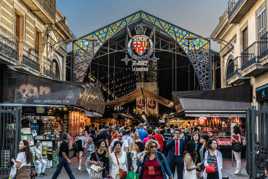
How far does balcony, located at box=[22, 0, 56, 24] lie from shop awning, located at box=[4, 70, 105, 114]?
404 cm

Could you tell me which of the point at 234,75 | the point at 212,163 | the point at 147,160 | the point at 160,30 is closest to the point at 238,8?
the point at 234,75

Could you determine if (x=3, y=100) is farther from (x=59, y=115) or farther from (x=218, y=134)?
(x=218, y=134)

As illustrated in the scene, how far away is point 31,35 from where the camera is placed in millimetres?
26109

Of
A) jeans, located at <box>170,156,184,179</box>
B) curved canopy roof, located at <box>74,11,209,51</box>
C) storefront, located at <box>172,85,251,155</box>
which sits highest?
curved canopy roof, located at <box>74,11,209,51</box>

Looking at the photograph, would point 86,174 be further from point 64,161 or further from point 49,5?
point 49,5

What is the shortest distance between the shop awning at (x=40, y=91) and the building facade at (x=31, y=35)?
0.73 metres

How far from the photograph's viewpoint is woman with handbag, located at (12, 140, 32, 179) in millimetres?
11156

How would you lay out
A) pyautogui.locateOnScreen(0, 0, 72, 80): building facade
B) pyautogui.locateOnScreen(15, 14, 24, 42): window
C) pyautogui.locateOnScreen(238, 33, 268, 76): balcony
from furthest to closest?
pyautogui.locateOnScreen(15, 14, 24, 42): window < pyautogui.locateOnScreen(238, 33, 268, 76): balcony < pyautogui.locateOnScreen(0, 0, 72, 80): building facade

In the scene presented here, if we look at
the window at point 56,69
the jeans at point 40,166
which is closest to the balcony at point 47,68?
the window at point 56,69

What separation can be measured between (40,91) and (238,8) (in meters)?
11.1

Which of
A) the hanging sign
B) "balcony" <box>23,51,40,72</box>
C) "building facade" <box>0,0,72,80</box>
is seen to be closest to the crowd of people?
"building facade" <box>0,0,72,80</box>

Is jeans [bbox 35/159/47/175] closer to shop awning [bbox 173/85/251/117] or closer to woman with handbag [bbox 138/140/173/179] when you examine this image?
woman with handbag [bbox 138/140/173/179]

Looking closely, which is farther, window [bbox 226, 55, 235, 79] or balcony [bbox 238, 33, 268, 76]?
window [bbox 226, 55, 235, 79]

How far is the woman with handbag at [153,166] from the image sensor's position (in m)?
9.39
